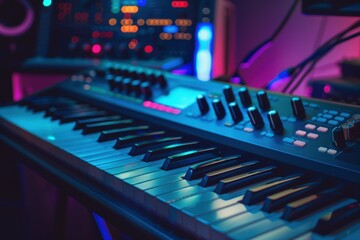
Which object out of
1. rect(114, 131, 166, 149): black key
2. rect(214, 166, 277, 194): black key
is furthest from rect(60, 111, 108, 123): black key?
rect(214, 166, 277, 194): black key

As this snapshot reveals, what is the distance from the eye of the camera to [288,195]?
0.75 m

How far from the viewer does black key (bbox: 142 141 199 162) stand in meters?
0.99

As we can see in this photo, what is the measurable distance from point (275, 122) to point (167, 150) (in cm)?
24

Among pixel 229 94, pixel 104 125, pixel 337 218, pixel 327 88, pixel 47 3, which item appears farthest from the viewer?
pixel 47 3

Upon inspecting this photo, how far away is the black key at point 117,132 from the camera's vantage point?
3.77 ft

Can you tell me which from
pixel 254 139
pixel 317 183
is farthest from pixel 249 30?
pixel 317 183

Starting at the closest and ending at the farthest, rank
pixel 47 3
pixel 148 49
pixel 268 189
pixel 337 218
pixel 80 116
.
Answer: pixel 337 218, pixel 268 189, pixel 80 116, pixel 148 49, pixel 47 3

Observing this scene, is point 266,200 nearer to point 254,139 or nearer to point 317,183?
point 317,183

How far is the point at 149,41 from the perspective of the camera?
2072mm

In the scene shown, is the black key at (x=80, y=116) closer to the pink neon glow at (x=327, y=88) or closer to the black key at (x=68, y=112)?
the black key at (x=68, y=112)

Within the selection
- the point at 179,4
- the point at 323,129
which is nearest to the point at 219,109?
the point at 323,129

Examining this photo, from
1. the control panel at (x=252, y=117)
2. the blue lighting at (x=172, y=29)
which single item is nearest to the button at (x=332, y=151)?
the control panel at (x=252, y=117)

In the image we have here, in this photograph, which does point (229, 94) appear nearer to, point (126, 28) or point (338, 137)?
point (338, 137)

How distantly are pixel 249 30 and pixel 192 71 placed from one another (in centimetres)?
37
